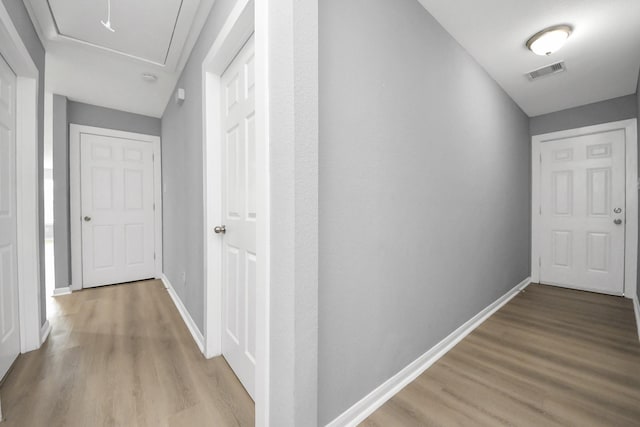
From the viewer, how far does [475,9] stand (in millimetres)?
1719

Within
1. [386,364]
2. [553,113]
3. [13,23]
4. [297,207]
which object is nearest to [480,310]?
[386,364]

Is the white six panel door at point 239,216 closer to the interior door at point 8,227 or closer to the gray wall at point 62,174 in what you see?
the interior door at point 8,227

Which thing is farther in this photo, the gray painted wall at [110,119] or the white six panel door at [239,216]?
the gray painted wall at [110,119]

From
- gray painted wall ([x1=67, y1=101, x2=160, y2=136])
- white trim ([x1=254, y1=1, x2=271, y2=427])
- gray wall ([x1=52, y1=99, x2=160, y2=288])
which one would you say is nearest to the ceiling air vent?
white trim ([x1=254, y1=1, x2=271, y2=427])

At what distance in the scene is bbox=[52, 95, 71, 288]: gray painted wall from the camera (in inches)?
123

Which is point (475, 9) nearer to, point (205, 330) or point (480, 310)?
point (480, 310)

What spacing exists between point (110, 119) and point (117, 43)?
1843mm

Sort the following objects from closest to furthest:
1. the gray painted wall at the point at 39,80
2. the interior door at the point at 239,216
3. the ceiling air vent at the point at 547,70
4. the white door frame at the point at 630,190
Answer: the interior door at the point at 239,216 → the gray painted wall at the point at 39,80 → the ceiling air vent at the point at 547,70 → the white door frame at the point at 630,190

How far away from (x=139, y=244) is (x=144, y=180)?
0.95 meters

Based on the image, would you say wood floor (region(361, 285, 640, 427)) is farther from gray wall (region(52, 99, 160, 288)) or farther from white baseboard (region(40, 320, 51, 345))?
gray wall (region(52, 99, 160, 288))

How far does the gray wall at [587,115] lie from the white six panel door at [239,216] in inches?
161

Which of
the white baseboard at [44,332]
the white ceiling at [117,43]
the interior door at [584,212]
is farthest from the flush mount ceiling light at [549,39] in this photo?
the white baseboard at [44,332]

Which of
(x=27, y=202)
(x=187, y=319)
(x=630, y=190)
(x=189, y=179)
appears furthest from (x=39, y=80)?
(x=630, y=190)

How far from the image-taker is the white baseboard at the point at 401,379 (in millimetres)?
1254
